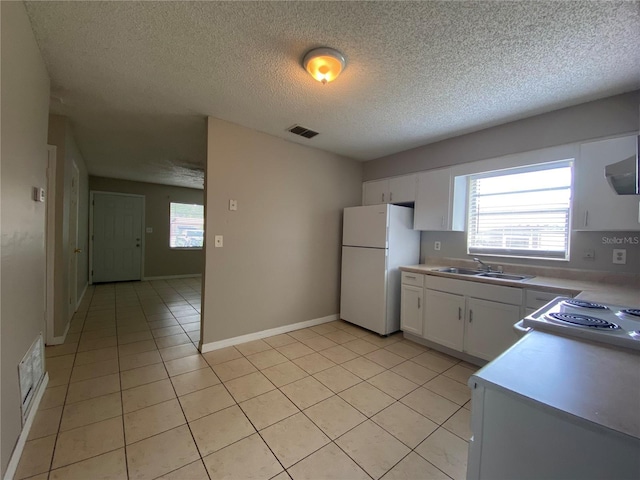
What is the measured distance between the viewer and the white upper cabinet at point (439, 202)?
3152 mm

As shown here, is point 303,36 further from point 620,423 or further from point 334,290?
point 334,290

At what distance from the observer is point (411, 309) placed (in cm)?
313

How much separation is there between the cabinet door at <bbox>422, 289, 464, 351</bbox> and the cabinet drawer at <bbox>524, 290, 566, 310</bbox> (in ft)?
1.78

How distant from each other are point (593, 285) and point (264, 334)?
3.20 meters

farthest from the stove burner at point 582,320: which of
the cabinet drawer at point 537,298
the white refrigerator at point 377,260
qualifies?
the white refrigerator at point 377,260

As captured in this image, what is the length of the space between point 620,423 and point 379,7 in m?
1.85

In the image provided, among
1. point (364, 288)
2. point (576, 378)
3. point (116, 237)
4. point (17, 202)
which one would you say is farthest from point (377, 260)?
point (116, 237)

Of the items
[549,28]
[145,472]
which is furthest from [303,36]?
[145,472]

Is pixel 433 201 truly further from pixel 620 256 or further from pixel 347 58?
pixel 347 58

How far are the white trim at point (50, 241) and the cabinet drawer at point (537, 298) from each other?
466cm

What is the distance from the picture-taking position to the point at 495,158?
2838 mm

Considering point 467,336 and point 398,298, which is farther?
point 398,298

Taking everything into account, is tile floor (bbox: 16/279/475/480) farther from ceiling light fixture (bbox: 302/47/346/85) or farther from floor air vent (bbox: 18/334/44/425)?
ceiling light fixture (bbox: 302/47/346/85)

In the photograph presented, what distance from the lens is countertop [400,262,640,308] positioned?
1.70m
